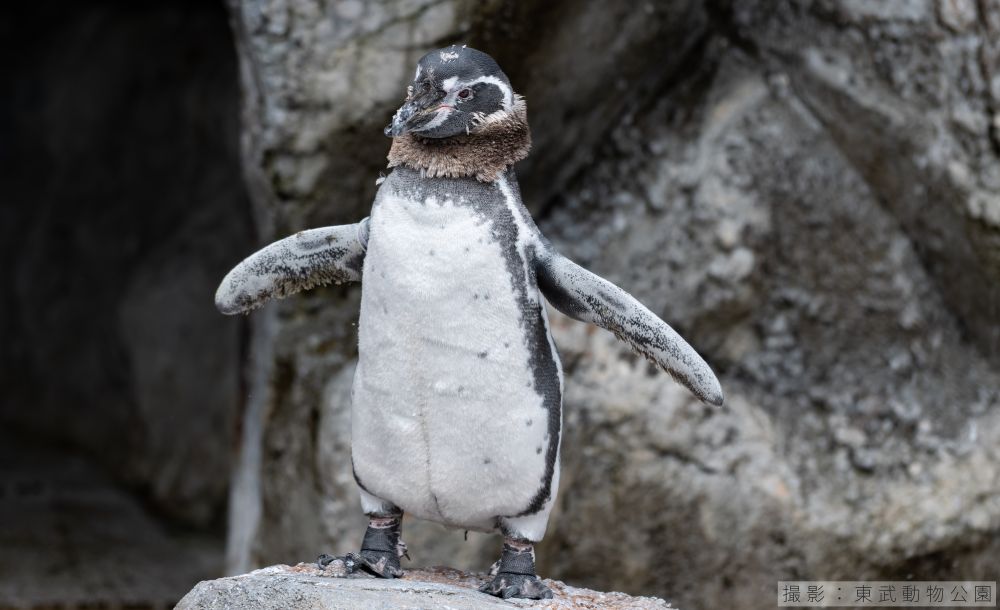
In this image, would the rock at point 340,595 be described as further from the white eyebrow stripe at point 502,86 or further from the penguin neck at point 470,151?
the white eyebrow stripe at point 502,86

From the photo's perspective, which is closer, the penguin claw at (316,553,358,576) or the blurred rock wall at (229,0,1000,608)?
the penguin claw at (316,553,358,576)

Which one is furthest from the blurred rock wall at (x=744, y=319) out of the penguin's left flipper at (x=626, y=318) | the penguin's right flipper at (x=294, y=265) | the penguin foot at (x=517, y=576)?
the penguin's left flipper at (x=626, y=318)

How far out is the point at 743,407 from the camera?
3516 mm

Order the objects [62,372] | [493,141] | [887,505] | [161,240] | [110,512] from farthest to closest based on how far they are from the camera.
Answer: [62,372] < [161,240] < [110,512] < [887,505] < [493,141]

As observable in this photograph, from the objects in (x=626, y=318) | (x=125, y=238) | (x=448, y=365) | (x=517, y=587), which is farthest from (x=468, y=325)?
(x=125, y=238)

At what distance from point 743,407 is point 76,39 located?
12.8 feet

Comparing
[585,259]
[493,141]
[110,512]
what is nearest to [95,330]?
[110,512]

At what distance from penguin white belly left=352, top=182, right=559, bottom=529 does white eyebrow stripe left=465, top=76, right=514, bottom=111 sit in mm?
190

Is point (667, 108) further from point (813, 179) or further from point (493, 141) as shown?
point (493, 141)

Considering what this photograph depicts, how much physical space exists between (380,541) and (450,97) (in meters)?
0.83

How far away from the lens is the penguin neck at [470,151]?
2182 millimetres

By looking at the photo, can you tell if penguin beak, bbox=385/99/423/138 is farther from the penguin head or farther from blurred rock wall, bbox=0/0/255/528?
blurred rock wall, bbox=0/0/255/528

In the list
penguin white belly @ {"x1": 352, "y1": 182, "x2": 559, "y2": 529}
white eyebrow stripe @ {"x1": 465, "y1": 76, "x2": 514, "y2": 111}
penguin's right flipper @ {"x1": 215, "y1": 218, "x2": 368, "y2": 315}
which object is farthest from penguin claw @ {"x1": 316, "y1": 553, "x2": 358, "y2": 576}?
white eyebrow stripe @ {"x1": 465, "y1": 76, "x2": 514, "y2": 111}

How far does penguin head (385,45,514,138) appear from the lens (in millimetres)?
2133
